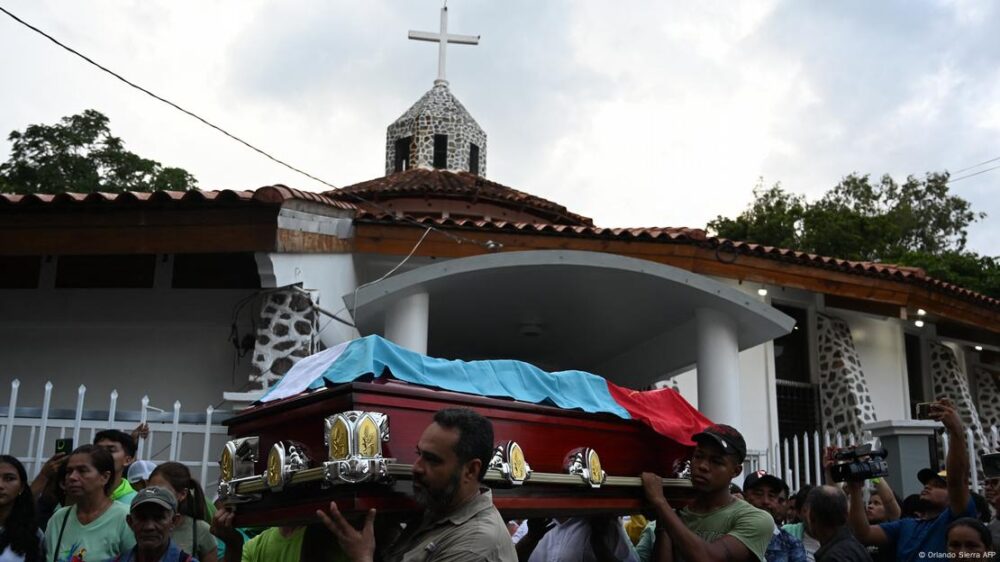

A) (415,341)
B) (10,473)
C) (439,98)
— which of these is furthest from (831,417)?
(10,473)

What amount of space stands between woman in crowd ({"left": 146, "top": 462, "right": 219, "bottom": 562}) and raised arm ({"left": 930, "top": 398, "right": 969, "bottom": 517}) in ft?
12.4

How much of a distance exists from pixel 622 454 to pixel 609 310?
540 cm

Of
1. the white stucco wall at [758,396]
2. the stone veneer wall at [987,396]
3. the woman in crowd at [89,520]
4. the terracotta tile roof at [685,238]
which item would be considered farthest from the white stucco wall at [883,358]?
the woman in crowd at [89,520]

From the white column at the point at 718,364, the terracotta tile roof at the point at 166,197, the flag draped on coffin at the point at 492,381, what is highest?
the terracotta tile roof at the point at 166,197

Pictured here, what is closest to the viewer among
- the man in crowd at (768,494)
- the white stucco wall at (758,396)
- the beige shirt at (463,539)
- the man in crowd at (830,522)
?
the beige shirt at (463,539)

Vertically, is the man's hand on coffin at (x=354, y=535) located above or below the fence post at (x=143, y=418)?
below

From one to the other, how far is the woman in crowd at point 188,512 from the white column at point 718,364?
561 cm

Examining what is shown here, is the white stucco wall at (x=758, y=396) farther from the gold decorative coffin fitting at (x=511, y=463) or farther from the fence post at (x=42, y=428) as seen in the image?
the gold decorative coffin fitting at (x=511, y=463)

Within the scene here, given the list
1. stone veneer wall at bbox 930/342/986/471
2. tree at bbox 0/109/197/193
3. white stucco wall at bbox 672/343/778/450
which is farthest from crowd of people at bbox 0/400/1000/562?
tree at bbox 0/109/197/193

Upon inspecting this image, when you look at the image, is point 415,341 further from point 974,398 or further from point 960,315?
point 974,398

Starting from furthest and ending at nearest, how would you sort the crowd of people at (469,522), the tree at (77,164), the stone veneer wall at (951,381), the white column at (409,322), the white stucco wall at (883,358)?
the tree at (77,164) → the stone veneer wall at (951,381) → the white stucco wall at (883,358) → the white column at (409,322) → the crowd of people at (469,522)

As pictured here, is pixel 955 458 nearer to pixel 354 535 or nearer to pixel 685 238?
pixel 354 535

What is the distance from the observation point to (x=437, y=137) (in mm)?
18953

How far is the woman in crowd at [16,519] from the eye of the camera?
15.8ft
